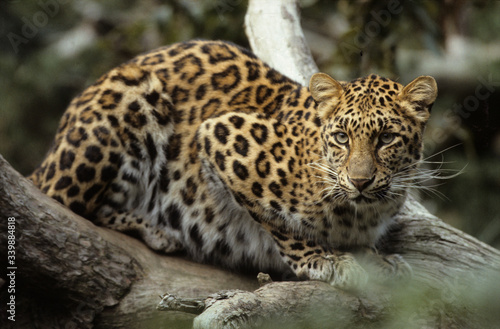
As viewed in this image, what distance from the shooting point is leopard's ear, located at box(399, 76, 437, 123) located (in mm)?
6008

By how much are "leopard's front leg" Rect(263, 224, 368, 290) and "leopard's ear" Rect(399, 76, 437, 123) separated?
5.08 ft

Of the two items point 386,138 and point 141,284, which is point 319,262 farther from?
point 141,284

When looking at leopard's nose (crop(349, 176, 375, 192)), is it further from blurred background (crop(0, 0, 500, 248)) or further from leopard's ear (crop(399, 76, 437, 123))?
blurred background (crop(0, 0, 500, 248))

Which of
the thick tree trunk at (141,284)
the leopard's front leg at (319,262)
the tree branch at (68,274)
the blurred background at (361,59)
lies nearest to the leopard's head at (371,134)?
the leopard's front leg at (319,262)

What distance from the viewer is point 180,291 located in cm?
647

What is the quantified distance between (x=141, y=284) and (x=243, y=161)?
1.64 meters

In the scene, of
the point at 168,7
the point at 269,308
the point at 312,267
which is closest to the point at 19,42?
the point at 168,7

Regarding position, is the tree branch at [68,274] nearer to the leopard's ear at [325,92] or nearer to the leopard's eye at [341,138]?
the leopard's eye at [341,138]

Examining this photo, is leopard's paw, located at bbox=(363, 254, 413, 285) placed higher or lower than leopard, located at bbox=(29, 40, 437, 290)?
lower

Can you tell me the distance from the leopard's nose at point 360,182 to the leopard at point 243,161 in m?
0.01

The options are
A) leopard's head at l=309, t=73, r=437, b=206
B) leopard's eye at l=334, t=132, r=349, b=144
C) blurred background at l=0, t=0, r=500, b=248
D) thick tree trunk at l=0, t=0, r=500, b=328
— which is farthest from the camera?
blurred background at l=0, t=0, r=500, b=248

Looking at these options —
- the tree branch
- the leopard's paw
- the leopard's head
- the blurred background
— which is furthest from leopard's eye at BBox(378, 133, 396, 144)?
the blurred background

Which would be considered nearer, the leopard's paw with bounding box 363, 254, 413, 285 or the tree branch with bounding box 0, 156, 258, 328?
the tree branch with bounding box 0, 156, 258, 328

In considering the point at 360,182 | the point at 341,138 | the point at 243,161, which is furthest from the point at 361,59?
the point at 360,182
